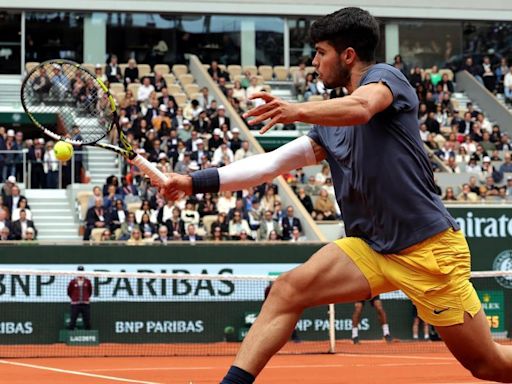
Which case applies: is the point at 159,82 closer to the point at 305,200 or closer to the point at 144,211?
the point at 305,200

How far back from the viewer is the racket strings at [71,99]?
742cm

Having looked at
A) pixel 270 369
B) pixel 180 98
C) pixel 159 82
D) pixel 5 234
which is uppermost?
Answer: pixel 159 82

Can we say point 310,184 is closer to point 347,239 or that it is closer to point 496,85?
point 496,85

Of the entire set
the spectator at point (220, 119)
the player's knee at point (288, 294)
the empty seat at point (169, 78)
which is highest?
the empty seat at point (169, 78)

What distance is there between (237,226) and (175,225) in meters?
1.21

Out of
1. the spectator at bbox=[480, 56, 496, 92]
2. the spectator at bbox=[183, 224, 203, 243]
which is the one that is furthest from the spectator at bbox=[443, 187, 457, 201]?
the spectator at bbox=[480, 56, 496, 92]

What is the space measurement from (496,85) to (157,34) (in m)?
10.3

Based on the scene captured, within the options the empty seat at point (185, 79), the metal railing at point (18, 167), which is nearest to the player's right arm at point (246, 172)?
the metal railing at point (18, 167)

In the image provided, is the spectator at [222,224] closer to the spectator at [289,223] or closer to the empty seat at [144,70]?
the spectator at [289,223]

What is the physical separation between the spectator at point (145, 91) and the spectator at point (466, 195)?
8218 mm

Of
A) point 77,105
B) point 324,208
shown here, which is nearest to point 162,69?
point 324,208

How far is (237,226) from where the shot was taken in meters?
21.7

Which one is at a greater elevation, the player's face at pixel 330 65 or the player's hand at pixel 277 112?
the player's face at pixel 330 65

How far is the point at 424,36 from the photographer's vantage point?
117 feet
